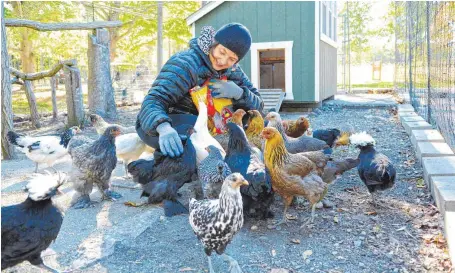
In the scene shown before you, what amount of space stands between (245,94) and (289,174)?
1405 mm

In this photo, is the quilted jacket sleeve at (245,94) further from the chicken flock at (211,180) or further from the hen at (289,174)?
the hen at (289,174)

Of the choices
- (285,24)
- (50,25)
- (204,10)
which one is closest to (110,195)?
(50,25)

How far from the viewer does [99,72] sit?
9.20 m

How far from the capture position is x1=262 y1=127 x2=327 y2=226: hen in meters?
3.21

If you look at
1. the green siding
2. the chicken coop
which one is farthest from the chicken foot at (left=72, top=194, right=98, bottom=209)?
the green siding

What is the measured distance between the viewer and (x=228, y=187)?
7.80 feet

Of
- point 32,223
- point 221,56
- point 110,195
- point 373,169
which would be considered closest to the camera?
point 32,223

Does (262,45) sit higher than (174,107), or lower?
higher

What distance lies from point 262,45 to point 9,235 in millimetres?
8975

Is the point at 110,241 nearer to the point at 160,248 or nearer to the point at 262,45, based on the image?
the point at 160,248

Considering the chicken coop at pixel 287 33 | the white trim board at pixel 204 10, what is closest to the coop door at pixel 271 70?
the chicken coop at pixel 287 33

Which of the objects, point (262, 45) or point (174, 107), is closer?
point (174, 107)

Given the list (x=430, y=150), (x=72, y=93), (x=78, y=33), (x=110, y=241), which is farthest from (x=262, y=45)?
(x=78, y=33)

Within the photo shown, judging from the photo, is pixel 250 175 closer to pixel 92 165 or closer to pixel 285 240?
→ pixel 285 240
